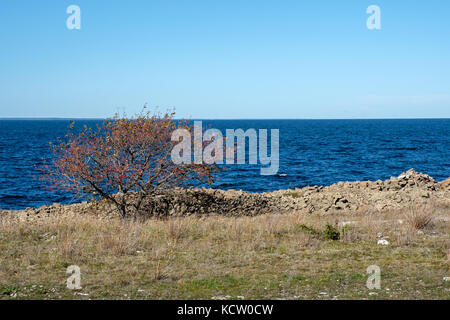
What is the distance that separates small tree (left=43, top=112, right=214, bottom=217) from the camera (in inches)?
680

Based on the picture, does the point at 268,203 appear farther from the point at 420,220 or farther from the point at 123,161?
the point at 420,220

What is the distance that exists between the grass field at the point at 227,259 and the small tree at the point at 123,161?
284 cm

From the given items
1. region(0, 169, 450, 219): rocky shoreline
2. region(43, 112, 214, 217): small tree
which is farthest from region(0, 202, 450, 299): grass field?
region(0, 169, 450, 219): rocky shoreline

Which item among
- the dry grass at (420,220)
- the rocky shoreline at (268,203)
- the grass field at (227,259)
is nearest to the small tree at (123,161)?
the rocky shoreline at (268,203)

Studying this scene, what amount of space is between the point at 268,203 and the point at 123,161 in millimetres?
9616

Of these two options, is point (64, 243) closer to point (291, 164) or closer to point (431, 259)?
point (431, 259)

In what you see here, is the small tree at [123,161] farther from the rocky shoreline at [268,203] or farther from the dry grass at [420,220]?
the dry grass at [420,220]

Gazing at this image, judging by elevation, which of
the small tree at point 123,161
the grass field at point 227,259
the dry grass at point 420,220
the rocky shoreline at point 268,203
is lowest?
the rocky shoreline at point 268,203

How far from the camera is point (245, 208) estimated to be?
22766 millimetres

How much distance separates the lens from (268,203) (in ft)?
78.8

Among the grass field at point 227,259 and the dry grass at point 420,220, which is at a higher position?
the dry grass at point 420,220

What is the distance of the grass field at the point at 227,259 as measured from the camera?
8.51 metres
